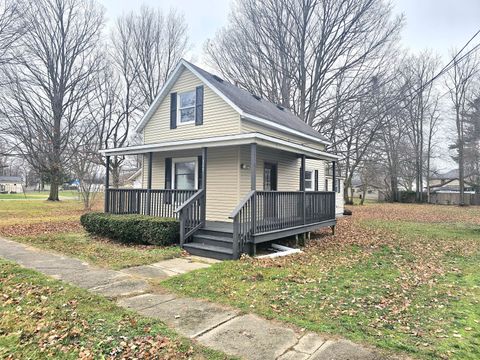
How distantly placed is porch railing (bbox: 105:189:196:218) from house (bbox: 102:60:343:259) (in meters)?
0.03

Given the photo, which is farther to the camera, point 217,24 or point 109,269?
point 217,24

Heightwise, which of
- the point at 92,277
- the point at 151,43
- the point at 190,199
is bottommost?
the point at 92,277

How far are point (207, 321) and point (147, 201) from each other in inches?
284

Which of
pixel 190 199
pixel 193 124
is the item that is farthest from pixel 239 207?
pixel 193 124

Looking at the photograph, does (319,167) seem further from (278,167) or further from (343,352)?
(343,352)

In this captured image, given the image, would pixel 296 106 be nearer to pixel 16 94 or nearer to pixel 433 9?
pixel 433 9

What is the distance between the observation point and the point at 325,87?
2334 centimetres

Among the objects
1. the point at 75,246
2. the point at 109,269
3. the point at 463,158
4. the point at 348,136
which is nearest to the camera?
the point at 109,269

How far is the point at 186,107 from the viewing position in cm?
1203

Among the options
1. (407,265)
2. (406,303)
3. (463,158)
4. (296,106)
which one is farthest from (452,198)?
(406,303)

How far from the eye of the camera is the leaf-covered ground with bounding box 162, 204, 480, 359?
3.62 meters

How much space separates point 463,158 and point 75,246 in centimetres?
3658

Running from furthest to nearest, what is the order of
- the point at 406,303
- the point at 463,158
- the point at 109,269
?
1. the point at 463,158
2. the point at 109,269
3. the point at 406,303

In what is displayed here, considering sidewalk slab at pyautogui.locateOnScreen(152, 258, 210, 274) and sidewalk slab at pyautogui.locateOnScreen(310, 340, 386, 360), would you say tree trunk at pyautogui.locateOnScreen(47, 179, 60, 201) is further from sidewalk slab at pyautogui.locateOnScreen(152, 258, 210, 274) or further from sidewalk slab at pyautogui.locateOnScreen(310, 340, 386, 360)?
sidewalk slab at pyautogui.locateOnScreen(310, 340, 386, 360)
